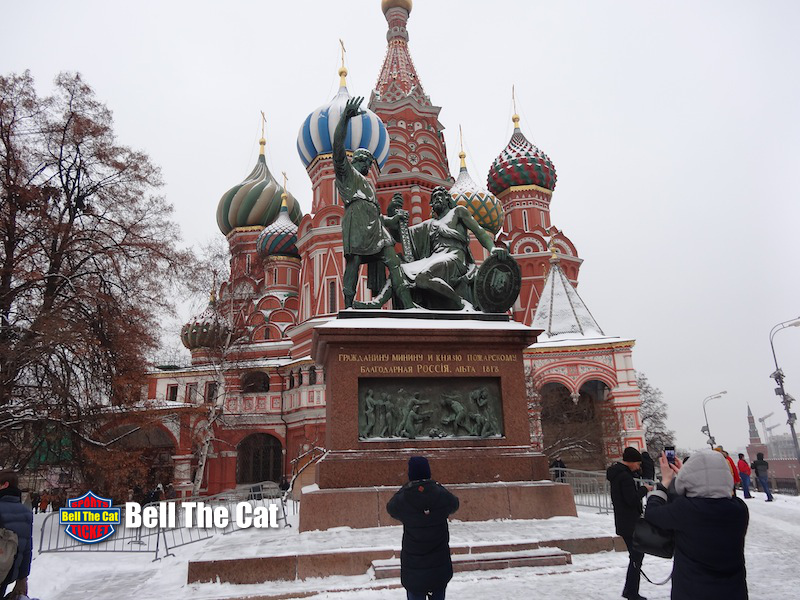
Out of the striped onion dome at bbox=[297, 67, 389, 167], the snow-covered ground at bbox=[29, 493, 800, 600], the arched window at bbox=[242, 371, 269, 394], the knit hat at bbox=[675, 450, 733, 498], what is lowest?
the snow-covered ground at bbox=[29, 493, 800, 600]

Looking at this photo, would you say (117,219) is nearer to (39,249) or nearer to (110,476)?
(39,249)

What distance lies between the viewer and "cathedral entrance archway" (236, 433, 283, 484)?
28188mm

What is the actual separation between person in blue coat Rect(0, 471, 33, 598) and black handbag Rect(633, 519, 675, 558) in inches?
153

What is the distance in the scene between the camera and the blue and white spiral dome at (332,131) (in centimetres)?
3033

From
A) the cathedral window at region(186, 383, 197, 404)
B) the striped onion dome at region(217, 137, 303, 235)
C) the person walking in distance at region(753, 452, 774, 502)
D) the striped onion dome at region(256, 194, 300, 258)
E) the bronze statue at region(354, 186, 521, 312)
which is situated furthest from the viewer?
the striped onion dome at region(217, 137, 303, 235)

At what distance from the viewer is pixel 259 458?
1123 inches

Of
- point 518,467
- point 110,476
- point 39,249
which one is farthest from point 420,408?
point 39,249

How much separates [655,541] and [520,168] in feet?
131

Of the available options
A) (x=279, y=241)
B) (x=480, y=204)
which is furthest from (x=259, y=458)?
(x=480, y=204)

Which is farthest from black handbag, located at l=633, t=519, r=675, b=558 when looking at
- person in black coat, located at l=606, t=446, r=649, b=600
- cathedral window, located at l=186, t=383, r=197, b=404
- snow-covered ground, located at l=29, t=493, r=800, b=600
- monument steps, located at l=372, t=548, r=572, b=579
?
cathedral window, located at l=186, t=383, r=197, b=404

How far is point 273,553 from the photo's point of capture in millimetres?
5688

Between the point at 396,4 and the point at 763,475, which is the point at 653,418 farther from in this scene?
the point at 396,4

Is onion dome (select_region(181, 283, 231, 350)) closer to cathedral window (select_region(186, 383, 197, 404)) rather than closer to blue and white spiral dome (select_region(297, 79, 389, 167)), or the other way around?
cathedral window (select_region(186, 383, 197, 404))

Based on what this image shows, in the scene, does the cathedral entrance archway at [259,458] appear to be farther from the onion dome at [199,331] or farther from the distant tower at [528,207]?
the distant tower at [528,207]
